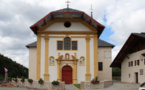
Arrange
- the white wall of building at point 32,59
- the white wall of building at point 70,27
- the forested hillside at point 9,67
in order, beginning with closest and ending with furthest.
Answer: the white wall of building at point 70,27
the white wall of building at point 32,59
the forested hillside at point 9,67

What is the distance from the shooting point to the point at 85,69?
25.7m

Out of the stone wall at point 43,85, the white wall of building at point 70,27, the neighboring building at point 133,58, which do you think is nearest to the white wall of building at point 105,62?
the neighboring building at point 133,58

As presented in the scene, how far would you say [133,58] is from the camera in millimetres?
28297

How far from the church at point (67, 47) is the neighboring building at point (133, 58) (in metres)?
4.48

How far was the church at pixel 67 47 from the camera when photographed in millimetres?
25562

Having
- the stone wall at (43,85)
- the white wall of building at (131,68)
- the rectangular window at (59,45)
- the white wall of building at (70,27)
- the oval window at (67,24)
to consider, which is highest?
the oval window at (67,24)

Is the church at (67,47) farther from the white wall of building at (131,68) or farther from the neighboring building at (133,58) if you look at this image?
the white wall of building at (131,68)

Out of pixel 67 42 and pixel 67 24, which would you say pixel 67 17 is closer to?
pixel 67 24

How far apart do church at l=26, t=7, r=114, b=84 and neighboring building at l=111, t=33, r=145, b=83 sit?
14.7ft

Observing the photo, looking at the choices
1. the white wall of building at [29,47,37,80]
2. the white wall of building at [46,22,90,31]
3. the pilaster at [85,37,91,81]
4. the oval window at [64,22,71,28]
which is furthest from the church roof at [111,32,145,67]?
the white wall of building at [29,47,37,80]

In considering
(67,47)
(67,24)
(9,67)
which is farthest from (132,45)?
(9,67)

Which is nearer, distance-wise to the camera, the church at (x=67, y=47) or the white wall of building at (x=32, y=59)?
the church at (x=67, y=47)

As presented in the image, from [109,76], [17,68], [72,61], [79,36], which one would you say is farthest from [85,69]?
[17,68]

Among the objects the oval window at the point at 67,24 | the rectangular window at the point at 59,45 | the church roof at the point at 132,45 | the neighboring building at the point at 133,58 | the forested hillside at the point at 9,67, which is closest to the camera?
the church roof at the point at 132,45
